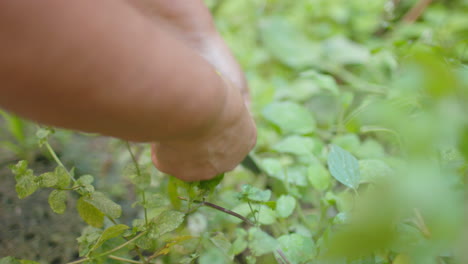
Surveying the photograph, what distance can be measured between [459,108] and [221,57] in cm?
50

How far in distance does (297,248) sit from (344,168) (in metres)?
0.14

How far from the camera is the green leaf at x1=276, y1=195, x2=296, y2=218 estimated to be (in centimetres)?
57

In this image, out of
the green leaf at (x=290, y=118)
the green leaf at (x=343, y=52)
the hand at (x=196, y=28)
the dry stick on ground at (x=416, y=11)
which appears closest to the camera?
the hand at (x=196, y=28)

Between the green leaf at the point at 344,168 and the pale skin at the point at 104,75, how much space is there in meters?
0.18

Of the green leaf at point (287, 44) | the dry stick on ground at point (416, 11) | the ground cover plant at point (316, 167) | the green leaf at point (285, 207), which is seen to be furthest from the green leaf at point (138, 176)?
the dry stick on ground at point (416, 11)

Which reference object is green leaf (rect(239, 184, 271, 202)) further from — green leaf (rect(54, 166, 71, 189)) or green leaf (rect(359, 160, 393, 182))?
green leaf (rect(54, 166, 71, 189))

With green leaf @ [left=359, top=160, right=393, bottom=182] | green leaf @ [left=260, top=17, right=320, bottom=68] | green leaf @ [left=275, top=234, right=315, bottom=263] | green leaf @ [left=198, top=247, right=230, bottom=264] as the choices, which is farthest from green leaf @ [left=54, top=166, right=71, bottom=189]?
green leaf @ [left=260, top=17, right=320, bottom=68]

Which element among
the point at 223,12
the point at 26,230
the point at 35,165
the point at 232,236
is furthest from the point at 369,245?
the point at 223,12

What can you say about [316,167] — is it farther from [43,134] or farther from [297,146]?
[43,134]

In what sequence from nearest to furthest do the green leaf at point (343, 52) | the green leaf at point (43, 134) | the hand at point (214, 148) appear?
1. the hand at point (214, 148)
2. the green leaf at point (43, 134)
3. the green leaf at point (343, 52)

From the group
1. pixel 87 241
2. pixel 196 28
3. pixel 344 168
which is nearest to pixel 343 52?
pixel 196 28

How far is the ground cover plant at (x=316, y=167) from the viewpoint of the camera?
0.26 metres

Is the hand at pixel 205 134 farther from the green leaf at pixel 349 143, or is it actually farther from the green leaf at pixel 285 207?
the green leaf at pixel 349 143

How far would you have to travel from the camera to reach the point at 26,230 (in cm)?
71
